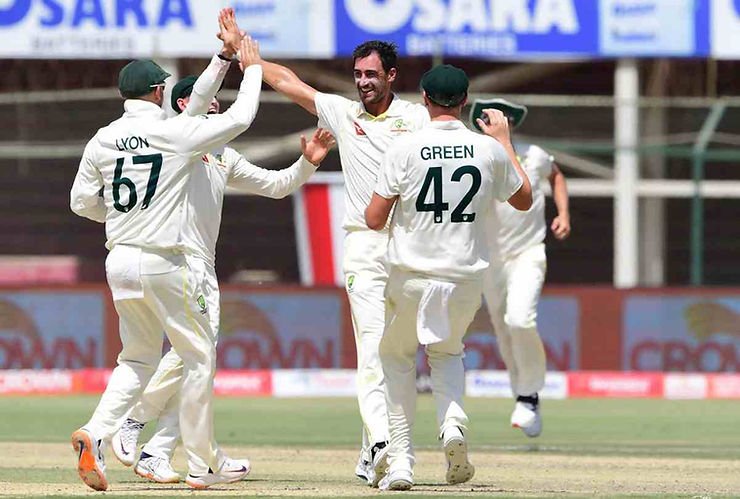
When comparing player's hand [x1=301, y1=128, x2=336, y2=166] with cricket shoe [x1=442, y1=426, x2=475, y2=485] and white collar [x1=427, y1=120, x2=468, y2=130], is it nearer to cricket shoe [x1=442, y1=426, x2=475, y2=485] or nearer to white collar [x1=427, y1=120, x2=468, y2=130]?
white collar [x1=427, y1=120, x2=468, y2=130]

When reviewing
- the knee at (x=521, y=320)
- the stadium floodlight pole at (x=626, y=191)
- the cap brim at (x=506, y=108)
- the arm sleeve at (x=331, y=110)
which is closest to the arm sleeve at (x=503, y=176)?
the arm sleeve at (x=331, y=110)

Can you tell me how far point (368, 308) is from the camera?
25.2ft

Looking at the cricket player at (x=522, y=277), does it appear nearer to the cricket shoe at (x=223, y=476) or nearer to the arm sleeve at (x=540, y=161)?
the arm sleeve at (x=540, y=161)

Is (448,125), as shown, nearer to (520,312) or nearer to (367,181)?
(367,181)

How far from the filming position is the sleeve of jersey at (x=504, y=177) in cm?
720

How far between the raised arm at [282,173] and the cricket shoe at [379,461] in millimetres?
1402

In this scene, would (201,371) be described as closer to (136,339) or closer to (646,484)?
(136,339)

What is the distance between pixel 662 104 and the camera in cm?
1673

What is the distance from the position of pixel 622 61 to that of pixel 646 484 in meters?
11.8

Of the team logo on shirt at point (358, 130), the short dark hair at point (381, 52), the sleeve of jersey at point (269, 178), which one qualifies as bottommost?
the sleeve of jersey at point (269, 178)

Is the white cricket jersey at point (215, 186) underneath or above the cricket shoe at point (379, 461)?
above

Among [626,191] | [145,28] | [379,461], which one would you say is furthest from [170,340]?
[626,191]

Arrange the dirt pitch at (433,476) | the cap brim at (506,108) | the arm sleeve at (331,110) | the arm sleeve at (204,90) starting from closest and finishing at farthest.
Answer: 1. the dirt pitch at (433,476)
2. the arm sleeve at (204,90)
3. the arm sleeve at (331,110)
4. the cap brim at (506,108)

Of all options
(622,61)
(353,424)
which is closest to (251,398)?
(353,424)
